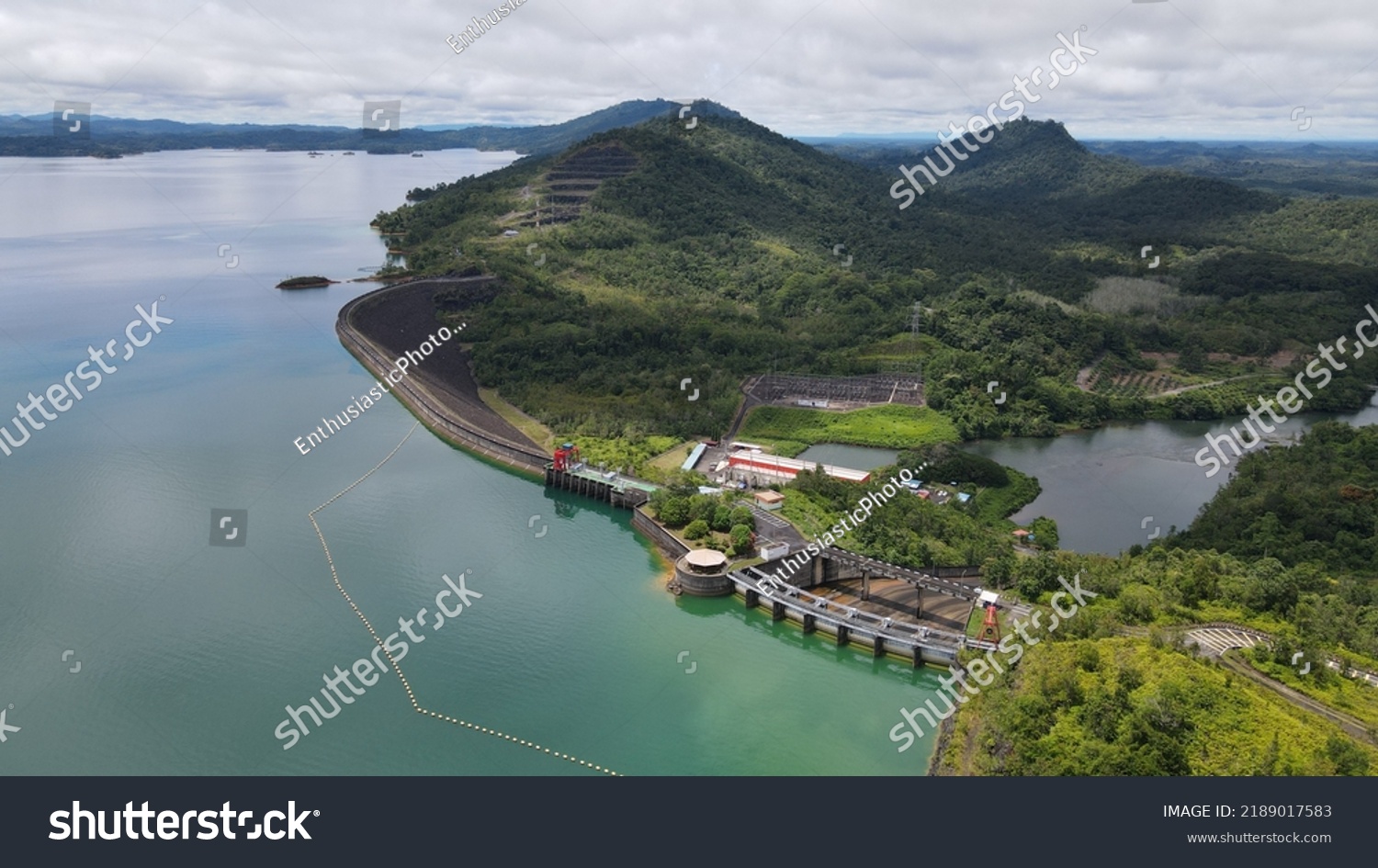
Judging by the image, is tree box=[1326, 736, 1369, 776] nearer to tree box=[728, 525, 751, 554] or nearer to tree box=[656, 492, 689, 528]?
tree box=[728, 525, 751, 554]

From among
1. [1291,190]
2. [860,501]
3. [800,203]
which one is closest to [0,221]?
[800,203]

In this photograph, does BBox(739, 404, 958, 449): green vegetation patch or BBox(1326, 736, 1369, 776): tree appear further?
BBox(739, 404, 958, 449): green vegetation patch

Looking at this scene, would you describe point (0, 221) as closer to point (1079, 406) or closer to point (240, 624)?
point (240, 624)

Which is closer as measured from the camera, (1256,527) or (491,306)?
(1256,527)

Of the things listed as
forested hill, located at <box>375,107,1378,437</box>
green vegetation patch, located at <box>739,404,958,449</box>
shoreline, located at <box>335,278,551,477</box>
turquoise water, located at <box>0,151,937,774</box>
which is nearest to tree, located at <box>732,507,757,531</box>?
turquoise water, located at <box>0,151,937,774</box>

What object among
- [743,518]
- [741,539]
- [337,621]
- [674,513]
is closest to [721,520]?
[743,518]

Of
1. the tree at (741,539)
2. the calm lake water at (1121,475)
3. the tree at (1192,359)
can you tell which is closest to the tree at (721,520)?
the tree at (741,539)
